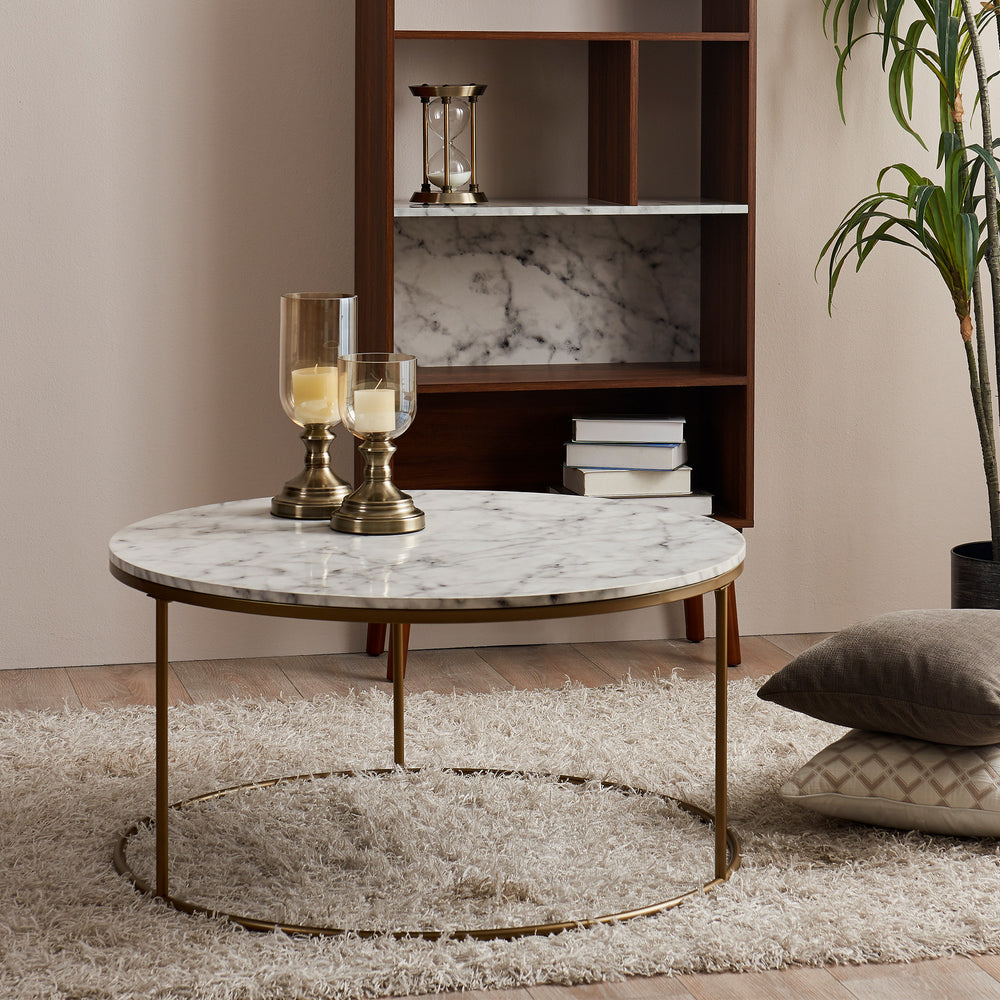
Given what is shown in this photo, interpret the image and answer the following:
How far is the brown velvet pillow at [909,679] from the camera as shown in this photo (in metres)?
2.22

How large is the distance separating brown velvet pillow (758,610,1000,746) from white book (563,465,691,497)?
38.5 inches

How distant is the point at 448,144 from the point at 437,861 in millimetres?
1612

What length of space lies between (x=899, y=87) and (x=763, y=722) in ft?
5.00

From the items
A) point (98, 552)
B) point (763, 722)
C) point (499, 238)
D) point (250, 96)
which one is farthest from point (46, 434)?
point (763, 722)

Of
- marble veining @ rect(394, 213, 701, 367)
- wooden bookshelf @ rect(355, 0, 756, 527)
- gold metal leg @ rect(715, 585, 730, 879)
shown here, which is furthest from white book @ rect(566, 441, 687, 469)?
gold metal leg @ rect(715, 585, 730, 879)

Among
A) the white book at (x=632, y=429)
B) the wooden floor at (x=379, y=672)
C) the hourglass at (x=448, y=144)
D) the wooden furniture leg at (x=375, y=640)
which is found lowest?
the wooden floor at (x=379, y=672)

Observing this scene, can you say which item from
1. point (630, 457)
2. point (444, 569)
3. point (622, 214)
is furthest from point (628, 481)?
point (444, 569)

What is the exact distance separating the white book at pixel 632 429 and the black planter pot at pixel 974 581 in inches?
27.2

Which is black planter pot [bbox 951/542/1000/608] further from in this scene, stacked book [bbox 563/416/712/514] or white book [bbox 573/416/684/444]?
white book [bbox 573/416/684/444]

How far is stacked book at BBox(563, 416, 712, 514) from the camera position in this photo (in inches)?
131

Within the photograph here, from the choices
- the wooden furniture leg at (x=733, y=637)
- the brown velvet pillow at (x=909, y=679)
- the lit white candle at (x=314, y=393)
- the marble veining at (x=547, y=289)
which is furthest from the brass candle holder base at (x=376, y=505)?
the wooden furniture leg at (x=733, y=637)

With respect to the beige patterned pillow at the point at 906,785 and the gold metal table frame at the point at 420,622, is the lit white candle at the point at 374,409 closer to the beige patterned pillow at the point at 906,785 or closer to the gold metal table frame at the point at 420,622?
the gold metal table frame at the point at 420,622

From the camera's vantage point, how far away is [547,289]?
351cm

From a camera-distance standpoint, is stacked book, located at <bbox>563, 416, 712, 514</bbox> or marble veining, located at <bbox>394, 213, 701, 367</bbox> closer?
stacked book, located at <bbox>563, 416, 712, 514</bbox>
